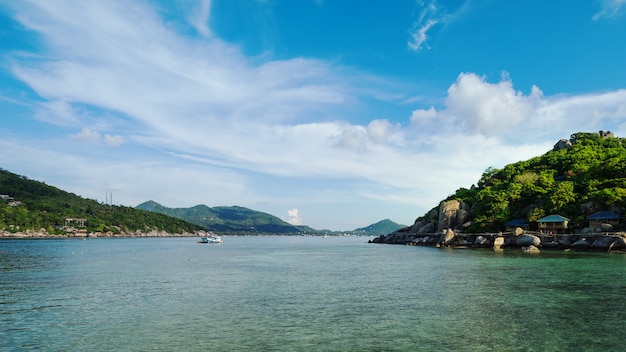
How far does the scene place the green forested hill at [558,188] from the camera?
88875 millimetres

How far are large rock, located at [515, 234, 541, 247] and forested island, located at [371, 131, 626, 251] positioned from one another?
73mm

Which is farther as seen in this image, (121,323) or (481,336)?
(121,323)

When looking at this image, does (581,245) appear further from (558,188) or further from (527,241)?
(558,188)

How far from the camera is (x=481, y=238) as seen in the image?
9600 cm

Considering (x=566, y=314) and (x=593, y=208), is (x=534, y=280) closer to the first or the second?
(x=566, y=314)

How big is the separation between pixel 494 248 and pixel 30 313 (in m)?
85.8

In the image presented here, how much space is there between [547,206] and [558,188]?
16.9 ft

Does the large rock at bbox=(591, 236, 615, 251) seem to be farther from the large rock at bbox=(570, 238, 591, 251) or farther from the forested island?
the large rock at bbox=(570, 238, 591, 251)

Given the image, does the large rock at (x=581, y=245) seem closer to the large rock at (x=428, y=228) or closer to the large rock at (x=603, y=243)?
the large rock at (x=603, y=243)

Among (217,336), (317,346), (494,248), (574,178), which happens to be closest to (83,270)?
(217,336)

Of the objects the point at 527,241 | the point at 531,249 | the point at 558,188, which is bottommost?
the point at 531,249

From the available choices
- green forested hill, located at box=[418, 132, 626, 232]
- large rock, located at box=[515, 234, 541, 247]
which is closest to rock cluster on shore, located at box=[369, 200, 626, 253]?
large rock, located at box=[515, 234, 541, 247]

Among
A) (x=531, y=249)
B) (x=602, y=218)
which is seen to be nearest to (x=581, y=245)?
(x=602, y=218)

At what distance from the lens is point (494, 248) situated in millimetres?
89062
